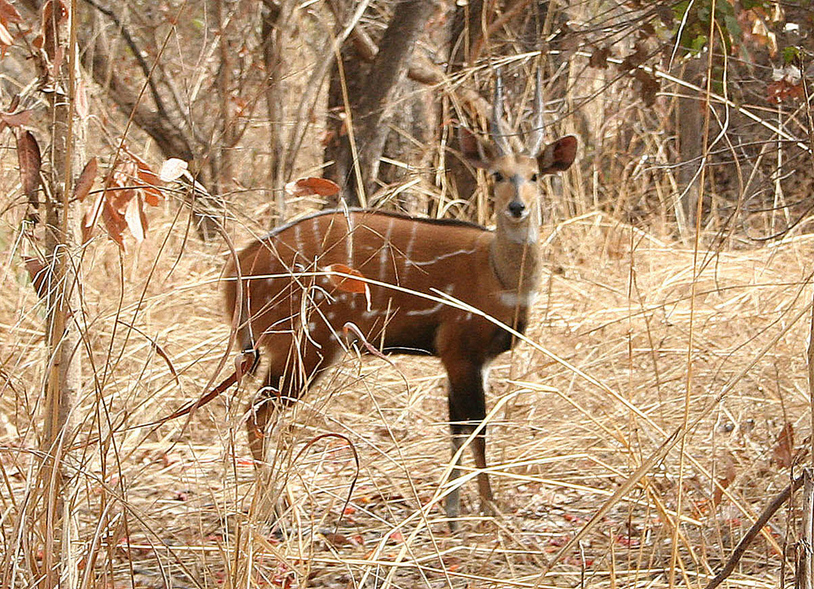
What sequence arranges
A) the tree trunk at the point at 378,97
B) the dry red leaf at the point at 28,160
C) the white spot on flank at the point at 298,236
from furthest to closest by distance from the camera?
1. the tree trunk at the point at 378,97
2. the white spot on flank at the point at 298,236
3. the dry red leaf at the point at 28,160

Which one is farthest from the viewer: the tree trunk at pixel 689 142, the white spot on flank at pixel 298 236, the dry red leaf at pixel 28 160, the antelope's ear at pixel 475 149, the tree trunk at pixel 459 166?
the tree trunk at pixel 689 142

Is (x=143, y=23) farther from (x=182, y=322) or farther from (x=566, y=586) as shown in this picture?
(x=566, y=586)

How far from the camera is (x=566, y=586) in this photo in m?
2.68

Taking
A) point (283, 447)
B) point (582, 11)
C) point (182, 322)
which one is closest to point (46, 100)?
point (283, 447)

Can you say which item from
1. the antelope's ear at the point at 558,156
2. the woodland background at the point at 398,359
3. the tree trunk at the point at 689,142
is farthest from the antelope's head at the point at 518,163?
the tree trunk at the point at 689,142

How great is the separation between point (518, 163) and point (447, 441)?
1000mm

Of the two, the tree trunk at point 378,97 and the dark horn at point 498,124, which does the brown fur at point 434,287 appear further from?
the tree trunk at point 378,97

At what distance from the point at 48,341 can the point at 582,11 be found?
595cm

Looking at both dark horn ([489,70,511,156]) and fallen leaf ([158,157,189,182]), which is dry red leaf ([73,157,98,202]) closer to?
fallen leaf ([158,157,189,182])

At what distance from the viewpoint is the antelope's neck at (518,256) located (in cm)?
379

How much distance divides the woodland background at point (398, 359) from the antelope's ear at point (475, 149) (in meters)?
0.28

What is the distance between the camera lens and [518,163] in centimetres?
381

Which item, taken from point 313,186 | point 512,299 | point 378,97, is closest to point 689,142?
point 378,97

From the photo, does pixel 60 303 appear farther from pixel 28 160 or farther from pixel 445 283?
pixel 445 283
